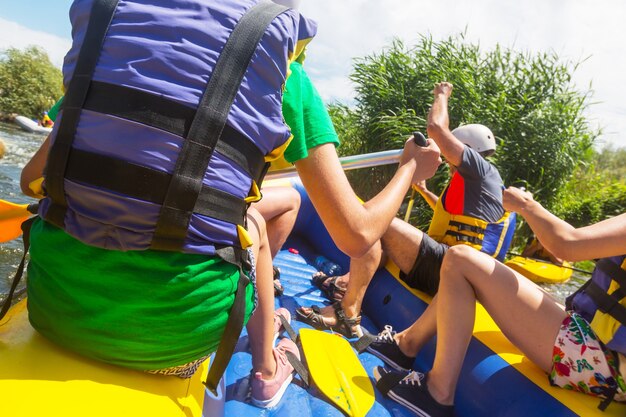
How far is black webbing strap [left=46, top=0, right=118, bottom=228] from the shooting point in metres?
0.83

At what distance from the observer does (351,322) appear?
8.14 ft

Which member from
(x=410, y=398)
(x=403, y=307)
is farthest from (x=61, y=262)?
(x=403, y=307)

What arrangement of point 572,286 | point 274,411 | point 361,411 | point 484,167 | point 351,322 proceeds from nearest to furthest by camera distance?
point 274,411 → point 361,411 → point 351,322 → point 484,167 → point 572,286

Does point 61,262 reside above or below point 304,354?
above

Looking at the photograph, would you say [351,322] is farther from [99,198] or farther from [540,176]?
[540,176]

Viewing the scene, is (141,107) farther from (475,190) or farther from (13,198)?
(13,198)

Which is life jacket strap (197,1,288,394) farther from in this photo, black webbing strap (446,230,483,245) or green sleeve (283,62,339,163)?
black webbing strap (446,230,483,245)

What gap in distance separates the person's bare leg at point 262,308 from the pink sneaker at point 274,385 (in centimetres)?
3

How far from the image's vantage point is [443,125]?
2.63 meters

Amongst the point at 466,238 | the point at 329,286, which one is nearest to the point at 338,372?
the point at 329,286

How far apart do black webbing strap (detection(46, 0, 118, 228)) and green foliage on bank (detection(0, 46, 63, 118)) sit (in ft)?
82.3

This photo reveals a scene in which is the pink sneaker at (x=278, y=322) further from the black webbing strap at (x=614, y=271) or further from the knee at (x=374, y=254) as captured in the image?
the black webbing strap at (x=614, y=271)

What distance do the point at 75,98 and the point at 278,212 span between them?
1.48 m

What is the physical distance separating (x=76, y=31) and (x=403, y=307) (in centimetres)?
216
